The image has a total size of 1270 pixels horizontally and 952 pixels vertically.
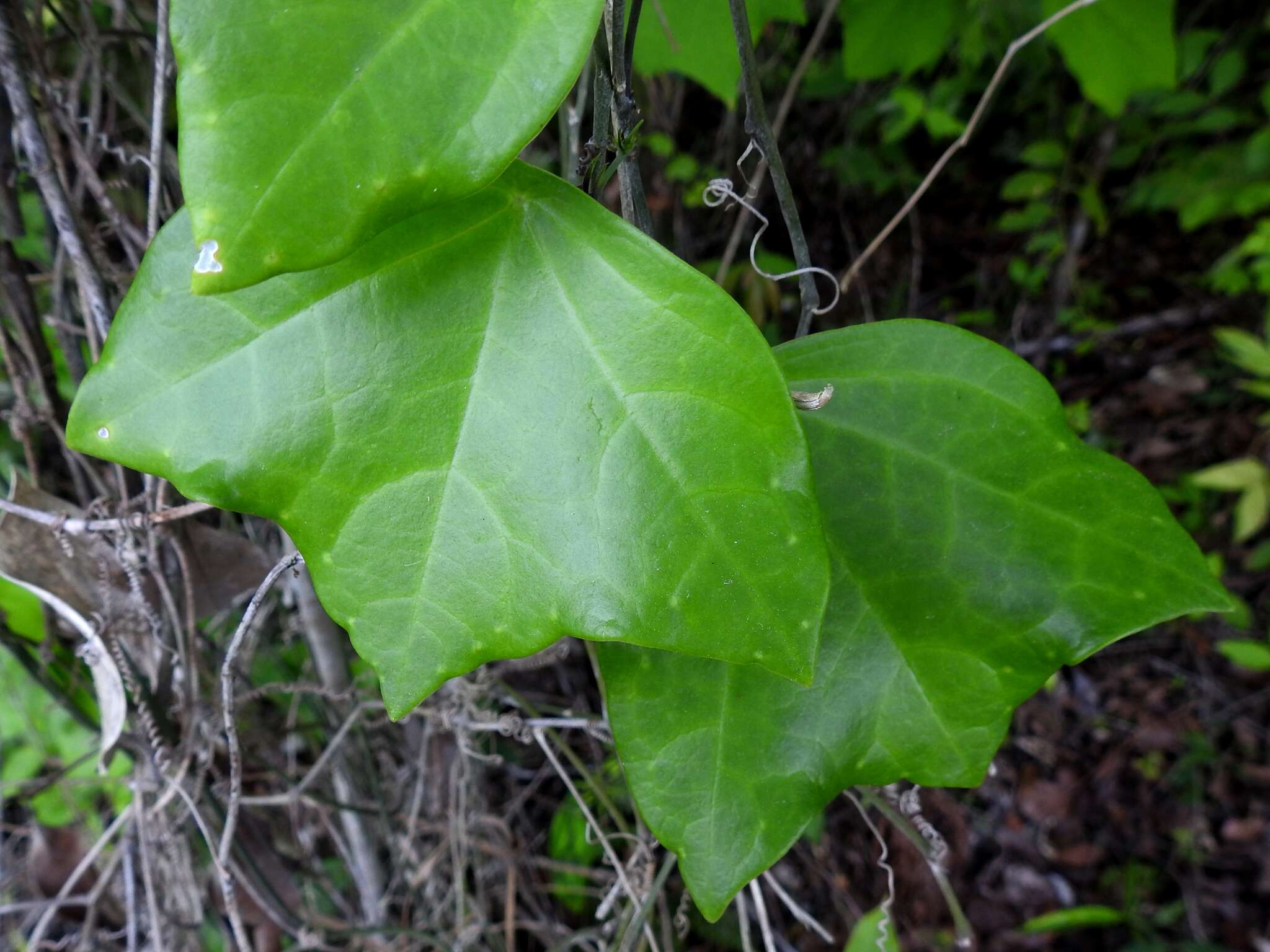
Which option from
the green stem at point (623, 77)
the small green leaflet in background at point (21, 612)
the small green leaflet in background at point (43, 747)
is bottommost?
the small green leaflet in background at point (43, 747)

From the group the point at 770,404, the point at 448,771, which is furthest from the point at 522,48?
the point at 448,771

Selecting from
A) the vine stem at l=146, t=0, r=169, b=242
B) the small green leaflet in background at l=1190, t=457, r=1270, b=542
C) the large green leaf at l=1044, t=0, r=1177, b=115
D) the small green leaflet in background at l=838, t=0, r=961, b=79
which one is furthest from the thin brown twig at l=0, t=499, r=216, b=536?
the small green leaflet in background at l=1190, t=457, r=1270, b=542

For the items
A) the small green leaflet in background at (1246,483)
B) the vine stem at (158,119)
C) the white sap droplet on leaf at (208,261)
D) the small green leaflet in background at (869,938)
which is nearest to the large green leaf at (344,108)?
the white sap droplet on leaf at (208,261)

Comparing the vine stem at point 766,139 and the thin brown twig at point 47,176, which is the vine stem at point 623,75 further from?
the thin brown twig at point 47,176

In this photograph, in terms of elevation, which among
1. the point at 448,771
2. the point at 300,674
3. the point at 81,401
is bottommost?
the point at 448,771

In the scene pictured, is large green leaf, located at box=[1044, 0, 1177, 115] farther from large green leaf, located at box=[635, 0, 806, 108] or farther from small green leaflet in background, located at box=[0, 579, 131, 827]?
small green leaflet in background, located at box=[0, 579, 131, 827]

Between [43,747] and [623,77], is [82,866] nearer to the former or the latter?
[43,747]

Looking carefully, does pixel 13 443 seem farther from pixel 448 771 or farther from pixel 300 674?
pixel 448 771
